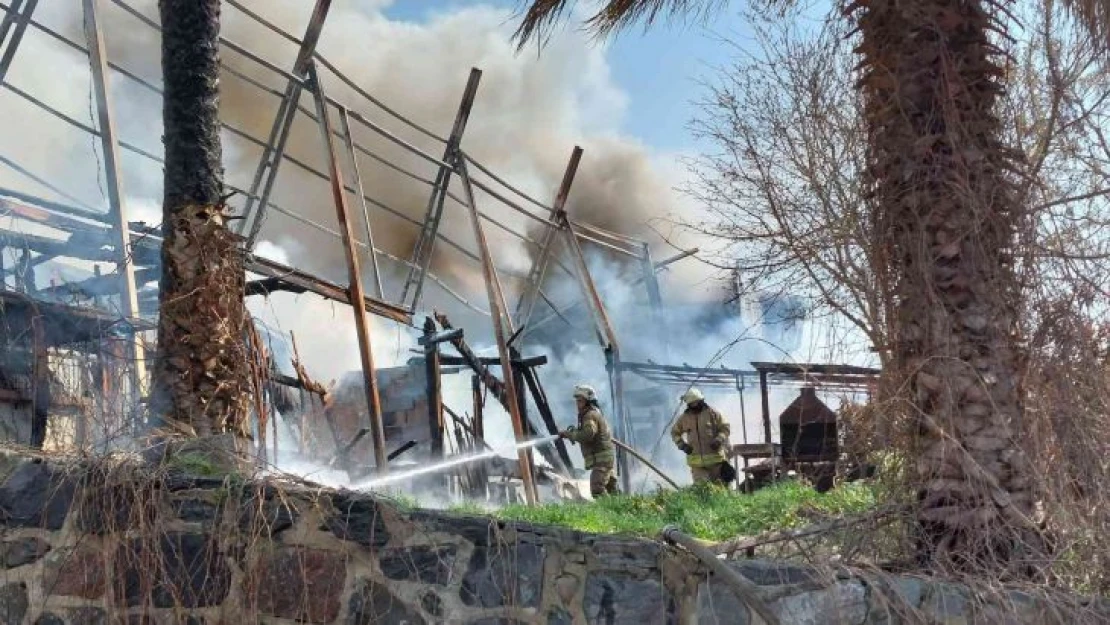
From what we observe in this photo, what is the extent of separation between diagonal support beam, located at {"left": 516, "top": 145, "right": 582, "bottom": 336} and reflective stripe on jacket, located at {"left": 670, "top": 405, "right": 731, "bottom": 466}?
14.0 ft

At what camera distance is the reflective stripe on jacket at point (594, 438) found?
41.4ft

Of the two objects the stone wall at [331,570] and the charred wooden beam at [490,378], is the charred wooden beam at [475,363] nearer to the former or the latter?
the charred wooden beam at [490,378]

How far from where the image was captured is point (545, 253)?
17141 mm

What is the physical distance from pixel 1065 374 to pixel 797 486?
4.53m

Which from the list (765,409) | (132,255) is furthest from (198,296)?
(765,409)

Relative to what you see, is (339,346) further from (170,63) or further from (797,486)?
(170,63)

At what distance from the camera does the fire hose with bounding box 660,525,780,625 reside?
378 cm

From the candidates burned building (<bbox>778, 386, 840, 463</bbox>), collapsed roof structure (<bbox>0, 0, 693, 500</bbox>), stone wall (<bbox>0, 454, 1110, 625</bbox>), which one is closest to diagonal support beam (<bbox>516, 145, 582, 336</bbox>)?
collapsed roof structure (<bbox>0, 0, 693, 500</bbox>)

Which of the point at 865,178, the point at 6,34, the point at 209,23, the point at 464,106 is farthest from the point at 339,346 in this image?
the point at 865,178

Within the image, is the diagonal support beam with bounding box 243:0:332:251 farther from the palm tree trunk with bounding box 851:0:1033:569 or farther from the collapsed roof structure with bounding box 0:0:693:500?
the palm tree trunk with bounding box 851:0:1033:569

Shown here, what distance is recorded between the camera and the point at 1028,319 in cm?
502

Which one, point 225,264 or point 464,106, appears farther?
point 464,106

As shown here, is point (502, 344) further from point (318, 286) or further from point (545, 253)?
point (545, 253)

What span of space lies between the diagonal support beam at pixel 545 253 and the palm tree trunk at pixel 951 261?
10.7 metres
